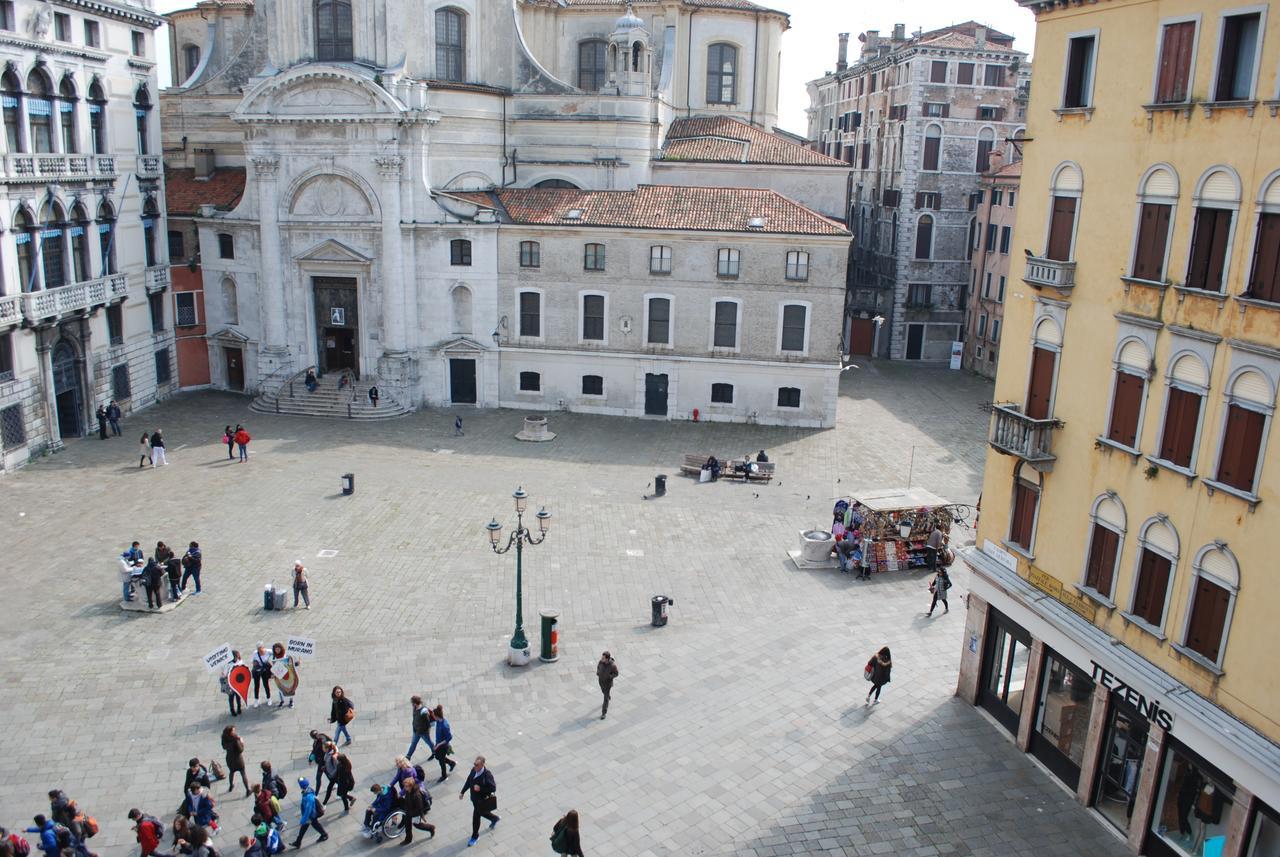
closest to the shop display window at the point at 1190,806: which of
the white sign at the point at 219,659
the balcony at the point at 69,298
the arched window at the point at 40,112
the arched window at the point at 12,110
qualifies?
the white sign at the point at 219,659

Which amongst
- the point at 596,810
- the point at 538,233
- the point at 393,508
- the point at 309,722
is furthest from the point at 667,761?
the point at 538,233

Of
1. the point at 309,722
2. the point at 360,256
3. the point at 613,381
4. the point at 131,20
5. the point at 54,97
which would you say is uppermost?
the point at 131,20

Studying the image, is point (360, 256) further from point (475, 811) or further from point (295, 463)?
point (475, 811)

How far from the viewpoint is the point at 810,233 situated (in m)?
41.5

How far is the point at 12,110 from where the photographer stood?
34.5 m

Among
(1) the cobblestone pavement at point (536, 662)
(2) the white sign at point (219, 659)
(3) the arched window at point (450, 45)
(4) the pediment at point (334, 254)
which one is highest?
(3) the arched window at point (450, 45)

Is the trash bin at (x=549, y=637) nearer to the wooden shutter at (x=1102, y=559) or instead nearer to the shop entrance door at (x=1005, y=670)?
the shop entrance door at (x=1005, y=670)

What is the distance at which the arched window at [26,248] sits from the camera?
3506 centimetres

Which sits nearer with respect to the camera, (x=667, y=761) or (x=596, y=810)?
(x=596, y=810)

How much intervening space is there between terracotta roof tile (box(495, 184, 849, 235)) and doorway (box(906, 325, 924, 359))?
1908 centimetres

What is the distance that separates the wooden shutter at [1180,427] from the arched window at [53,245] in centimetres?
3612

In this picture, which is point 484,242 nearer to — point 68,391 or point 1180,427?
point 68,391

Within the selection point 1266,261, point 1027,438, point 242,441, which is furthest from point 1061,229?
point 242,441

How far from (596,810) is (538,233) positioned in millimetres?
30060
